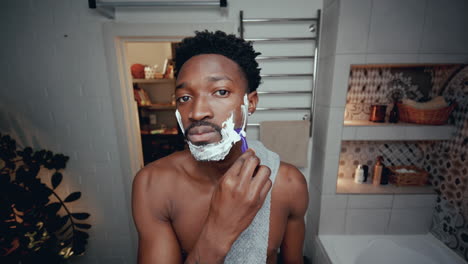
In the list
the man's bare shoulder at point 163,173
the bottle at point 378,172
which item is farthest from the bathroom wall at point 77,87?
the bottle at point 378,172

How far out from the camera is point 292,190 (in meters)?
0.78

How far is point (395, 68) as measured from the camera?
141cm

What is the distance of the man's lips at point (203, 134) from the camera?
565 millimetres

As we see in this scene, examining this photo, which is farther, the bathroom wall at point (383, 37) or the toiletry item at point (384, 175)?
the toiletry item at point (384, 175)

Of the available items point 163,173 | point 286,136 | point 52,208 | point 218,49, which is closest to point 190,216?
point 163,173

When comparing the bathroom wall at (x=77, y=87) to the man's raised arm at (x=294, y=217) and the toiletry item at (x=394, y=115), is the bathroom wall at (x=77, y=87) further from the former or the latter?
the man's raised arm at (x=294, y=217)

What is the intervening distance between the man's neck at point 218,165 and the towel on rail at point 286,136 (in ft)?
2.44

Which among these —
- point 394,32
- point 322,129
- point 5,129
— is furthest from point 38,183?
point 394,32

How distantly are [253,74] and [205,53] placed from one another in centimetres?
18

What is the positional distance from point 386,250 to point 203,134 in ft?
5.44

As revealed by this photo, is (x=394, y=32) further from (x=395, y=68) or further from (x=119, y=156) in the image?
(x=119, y=156)

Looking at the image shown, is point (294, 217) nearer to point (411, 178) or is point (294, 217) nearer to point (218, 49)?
point (218, 49)

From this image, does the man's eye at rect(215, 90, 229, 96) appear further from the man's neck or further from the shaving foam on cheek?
the man's neck

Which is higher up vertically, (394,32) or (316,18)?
(316,18)
